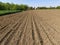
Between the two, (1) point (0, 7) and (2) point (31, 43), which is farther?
(1) point (0, 7)

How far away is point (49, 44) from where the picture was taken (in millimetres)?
7566

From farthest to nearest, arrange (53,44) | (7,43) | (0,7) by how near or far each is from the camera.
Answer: (0,7)
(7,43)
(53,44)

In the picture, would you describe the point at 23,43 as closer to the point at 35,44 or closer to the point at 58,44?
the point at 35,44

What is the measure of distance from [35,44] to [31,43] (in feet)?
1.09

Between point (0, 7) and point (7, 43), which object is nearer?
point (7, 43)

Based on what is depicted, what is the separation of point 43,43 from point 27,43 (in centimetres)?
77

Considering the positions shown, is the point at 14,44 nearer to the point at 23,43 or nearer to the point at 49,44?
the point at 23,43

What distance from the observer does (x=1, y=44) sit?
774 cm

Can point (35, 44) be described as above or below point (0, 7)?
above

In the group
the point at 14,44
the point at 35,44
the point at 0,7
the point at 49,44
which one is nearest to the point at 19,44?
the point at 14,44

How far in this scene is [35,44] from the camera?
7.59 meters

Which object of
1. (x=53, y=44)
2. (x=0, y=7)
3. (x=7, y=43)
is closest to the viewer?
(x=53, y=44)

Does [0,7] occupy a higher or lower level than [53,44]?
lower

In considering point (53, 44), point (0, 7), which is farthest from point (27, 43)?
point (0, 7)
